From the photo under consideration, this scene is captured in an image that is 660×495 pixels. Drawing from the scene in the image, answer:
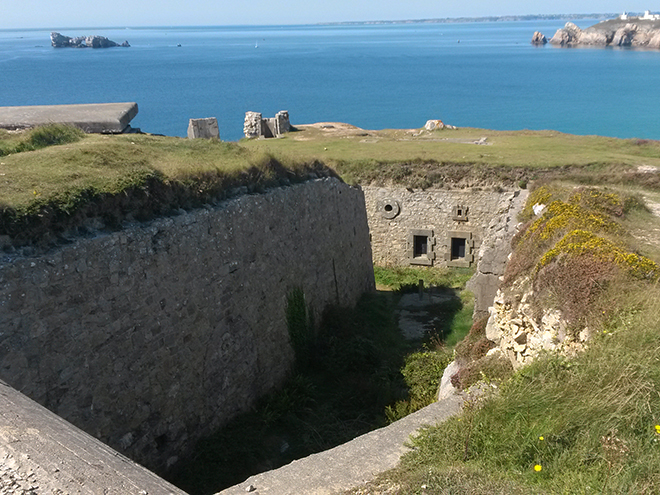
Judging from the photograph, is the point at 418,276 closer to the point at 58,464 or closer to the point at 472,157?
the point at 472,157

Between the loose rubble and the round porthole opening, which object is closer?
the loose rubble

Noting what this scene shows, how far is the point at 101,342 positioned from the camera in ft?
23.0

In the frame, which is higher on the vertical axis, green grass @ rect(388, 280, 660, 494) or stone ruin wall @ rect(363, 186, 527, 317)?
green grass @ rect(388, 280, 660, 494)

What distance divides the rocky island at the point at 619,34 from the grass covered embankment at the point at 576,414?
167 metres

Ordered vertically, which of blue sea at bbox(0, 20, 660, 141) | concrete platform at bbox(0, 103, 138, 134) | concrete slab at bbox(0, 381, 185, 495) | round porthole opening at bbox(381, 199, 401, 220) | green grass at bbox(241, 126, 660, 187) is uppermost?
concrete platform at bbox(0, 103, 138, 134)

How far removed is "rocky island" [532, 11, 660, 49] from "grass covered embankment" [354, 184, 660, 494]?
6571 inches

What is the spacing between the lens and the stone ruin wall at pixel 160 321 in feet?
20.8

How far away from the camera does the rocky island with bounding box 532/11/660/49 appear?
483 feet

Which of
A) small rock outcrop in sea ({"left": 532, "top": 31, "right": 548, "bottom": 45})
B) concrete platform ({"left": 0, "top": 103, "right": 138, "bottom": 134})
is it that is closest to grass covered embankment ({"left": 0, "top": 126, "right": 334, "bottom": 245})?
concrete platform ({"left": 0, "top": 103, "right": 138, "bottom": 134})

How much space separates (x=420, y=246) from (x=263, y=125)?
13498 mm

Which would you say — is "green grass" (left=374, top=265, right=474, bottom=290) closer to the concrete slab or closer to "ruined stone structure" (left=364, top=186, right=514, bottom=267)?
"ruined stone structure" (left=364, top=186, right=514, bottom=267)

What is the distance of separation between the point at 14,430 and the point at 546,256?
643cm

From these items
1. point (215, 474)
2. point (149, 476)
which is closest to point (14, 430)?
point (149, 476)

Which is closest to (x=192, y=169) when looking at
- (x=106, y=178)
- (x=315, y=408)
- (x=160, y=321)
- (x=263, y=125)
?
(x=106, y=178)
